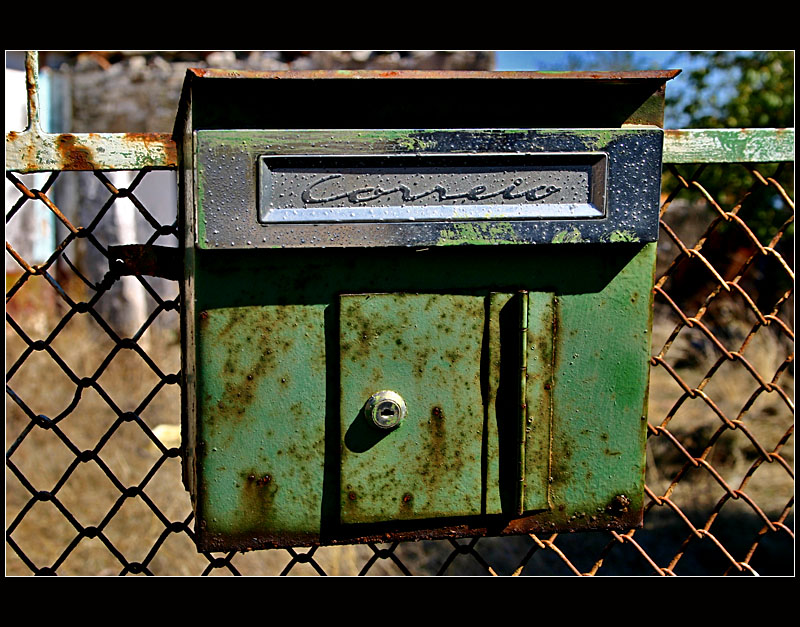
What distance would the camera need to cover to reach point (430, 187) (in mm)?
1258

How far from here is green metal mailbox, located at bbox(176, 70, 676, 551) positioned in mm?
1238

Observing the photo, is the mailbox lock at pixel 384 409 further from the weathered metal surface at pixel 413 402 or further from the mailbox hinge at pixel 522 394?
the mailbox hinge at pixel 522 394

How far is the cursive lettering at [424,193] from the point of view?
1.23 metres

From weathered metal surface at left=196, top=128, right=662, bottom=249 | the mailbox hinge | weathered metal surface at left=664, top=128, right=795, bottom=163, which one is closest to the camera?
weathered metal surface at left=196, top=128, right=662, bottom=249

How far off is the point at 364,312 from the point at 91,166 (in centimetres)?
60

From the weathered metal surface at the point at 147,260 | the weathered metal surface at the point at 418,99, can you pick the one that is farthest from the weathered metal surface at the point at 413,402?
the weathered metal surface at the point at 147,260

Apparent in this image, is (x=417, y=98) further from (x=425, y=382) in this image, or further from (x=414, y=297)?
(x=425, y=382)

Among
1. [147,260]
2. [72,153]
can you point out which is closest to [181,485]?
[147,260]

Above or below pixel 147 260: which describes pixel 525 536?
below

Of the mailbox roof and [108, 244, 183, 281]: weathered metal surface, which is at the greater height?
the mailbox roof

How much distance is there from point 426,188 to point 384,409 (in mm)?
371

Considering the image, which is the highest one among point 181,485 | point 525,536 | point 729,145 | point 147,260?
point 729,145

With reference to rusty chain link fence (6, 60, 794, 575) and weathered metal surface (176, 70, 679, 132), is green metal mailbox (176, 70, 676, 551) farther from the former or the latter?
rusty chain link fence (6, 60, 794, 575)

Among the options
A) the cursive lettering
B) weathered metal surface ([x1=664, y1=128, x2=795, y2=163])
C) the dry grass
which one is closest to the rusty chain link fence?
the dry grass
